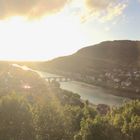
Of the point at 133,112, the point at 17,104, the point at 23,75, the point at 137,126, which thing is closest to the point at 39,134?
the point at 17,104

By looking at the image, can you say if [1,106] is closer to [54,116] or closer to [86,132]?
[54,116]

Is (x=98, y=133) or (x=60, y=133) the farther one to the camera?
(x=60, y=133)

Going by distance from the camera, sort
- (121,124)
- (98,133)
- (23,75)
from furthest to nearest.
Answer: (23,75), (121,124), (98,133)

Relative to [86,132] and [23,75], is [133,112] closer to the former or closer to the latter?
[86,132]

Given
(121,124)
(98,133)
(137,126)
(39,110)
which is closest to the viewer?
(98,133)

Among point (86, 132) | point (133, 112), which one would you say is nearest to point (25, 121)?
point (86, 132)

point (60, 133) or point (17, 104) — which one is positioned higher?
point (17, 104)

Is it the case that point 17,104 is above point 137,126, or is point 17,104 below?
above

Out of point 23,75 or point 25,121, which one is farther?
point 23,75

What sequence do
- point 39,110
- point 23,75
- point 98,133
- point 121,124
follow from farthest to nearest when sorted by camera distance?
point 23,75 < point 121,124 < point 39,110 < point 98,133
